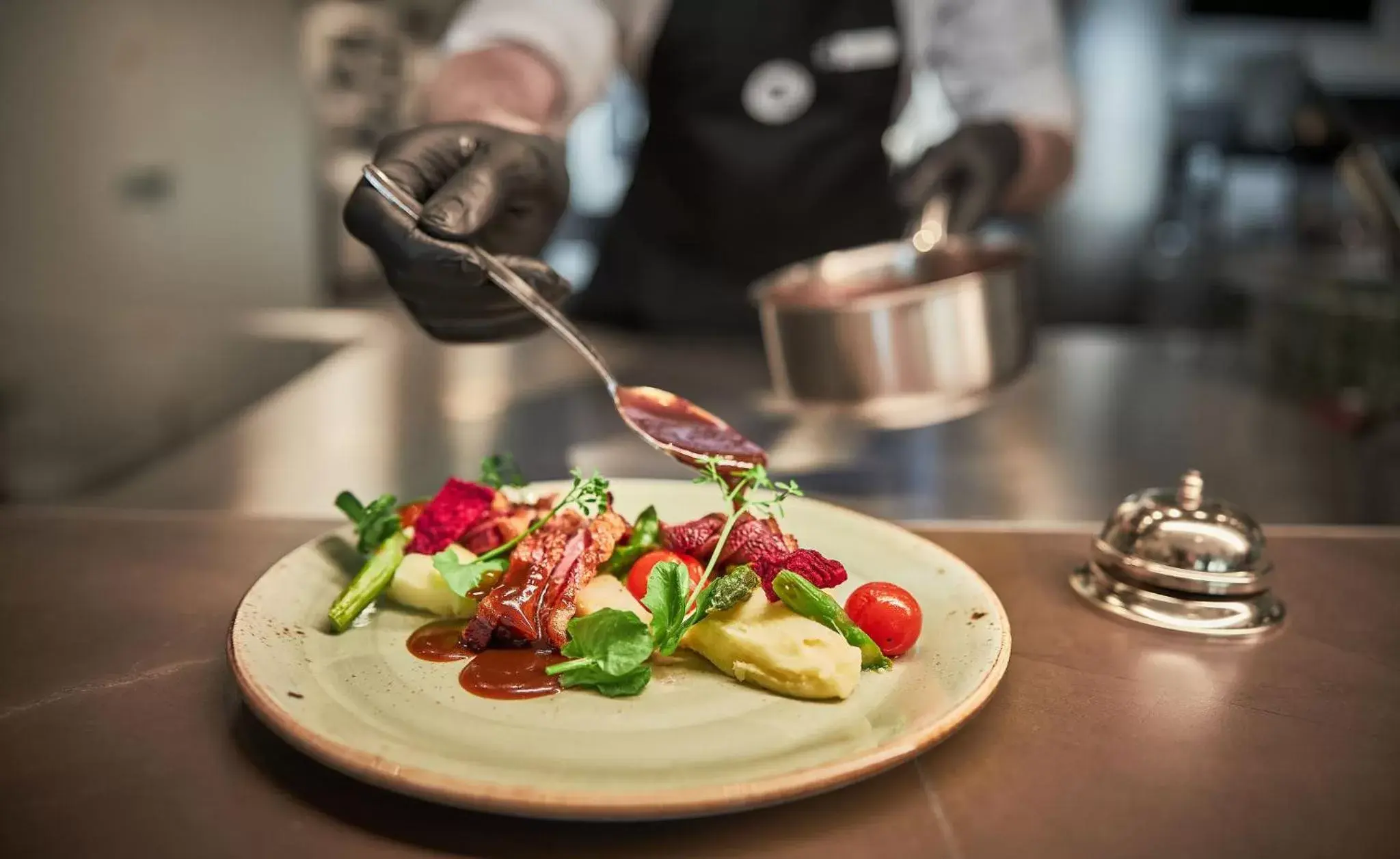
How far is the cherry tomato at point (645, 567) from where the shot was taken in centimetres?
86

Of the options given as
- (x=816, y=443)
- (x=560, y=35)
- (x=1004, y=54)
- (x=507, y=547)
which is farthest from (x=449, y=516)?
(x=1004, y=54)

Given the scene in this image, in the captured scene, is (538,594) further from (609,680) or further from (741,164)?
(741,164)

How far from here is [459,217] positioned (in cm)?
108

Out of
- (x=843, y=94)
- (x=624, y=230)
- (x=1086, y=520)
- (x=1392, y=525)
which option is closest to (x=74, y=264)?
(x=624, y=230)

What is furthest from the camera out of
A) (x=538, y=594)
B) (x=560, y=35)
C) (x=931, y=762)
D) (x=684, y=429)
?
(x=560, y=35)

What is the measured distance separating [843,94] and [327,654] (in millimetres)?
1724

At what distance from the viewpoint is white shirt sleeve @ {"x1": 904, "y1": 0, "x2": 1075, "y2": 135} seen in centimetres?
215

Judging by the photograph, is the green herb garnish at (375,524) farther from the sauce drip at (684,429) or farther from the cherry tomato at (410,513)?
the sauce drip at (684,429)

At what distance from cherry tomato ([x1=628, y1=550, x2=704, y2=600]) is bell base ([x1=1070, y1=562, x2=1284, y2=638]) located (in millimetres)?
375

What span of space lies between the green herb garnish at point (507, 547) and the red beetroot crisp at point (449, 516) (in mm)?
38

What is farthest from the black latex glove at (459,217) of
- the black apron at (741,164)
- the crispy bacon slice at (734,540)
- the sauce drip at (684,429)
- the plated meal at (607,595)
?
the black apron at (741,164)

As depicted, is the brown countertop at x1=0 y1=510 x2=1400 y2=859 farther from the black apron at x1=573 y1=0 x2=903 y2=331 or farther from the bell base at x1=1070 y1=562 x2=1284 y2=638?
the black apron at x1=573 y1=0 x2=903 y2=331

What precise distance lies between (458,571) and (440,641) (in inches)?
2.2

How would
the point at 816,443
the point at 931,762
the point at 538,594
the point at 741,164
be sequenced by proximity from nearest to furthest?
the point at 931,762
the point at 538,594
the point at 816,443
the point at 741,164
